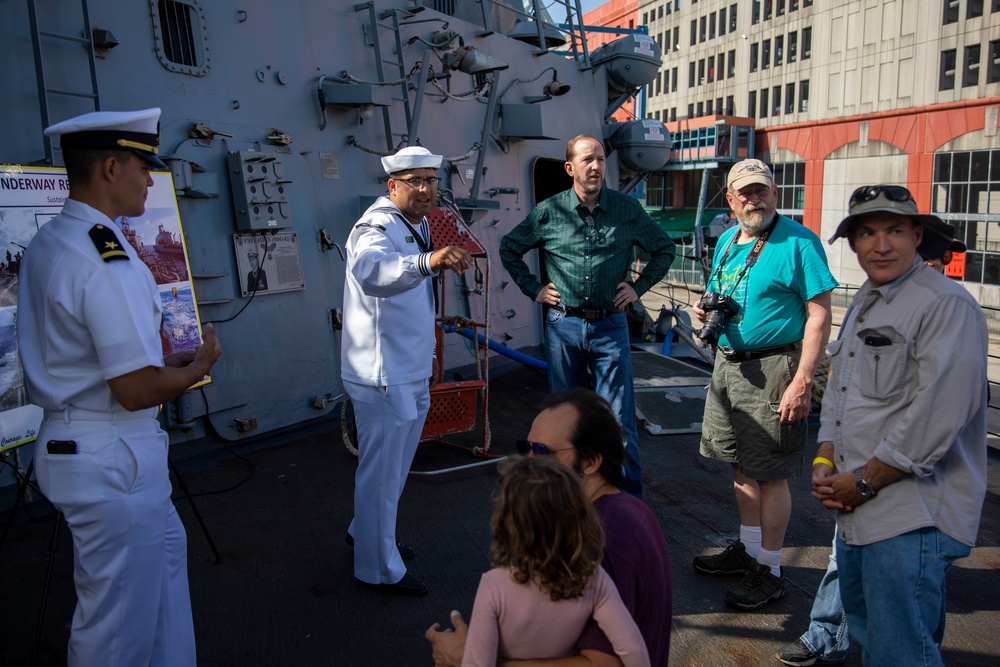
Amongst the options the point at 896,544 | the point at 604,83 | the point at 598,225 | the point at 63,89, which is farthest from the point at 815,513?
the point at 604,83

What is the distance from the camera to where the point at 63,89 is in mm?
4297

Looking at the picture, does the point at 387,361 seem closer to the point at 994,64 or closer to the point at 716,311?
the point at 716,311

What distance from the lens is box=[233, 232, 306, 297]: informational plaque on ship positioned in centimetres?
Answer: 521

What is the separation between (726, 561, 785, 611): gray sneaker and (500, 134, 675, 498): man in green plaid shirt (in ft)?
2.34

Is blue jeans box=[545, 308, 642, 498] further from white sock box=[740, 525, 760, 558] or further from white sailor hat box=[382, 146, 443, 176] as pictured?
white sailor hat box=[382, 146, 443, 176]

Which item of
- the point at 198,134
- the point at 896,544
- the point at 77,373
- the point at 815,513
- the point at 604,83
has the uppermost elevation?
the point at 604,83

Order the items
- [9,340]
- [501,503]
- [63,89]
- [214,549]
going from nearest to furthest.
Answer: [501,503]
[9,340]
[214,549]
[63,89]

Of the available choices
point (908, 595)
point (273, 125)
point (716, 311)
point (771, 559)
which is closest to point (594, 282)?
point (716, 311)

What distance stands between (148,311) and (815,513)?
13.0ft

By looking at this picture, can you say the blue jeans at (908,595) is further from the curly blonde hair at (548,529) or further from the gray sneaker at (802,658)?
the curly blonde hair at (548,529)

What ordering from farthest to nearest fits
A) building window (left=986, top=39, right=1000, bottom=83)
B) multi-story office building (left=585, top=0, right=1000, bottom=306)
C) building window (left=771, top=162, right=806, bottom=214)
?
building window (left=771, top=162, right=806, bottom=214) → building window (left=986, top=39, right=1000, bottom=83) → multi-story office building (left=585, top=0, right=1000, bottom=306)

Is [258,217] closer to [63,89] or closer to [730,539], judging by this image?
[63,89]

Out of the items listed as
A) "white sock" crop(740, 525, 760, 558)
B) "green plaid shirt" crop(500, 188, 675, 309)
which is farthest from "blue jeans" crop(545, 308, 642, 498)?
"white sock" crop(740, 525, 760, 558)

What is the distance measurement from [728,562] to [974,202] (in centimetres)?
2691
